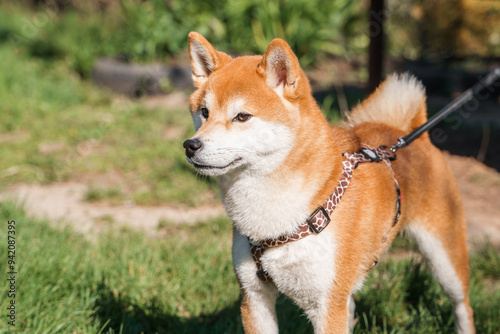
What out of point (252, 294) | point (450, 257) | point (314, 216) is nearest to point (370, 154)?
point (314, 216)

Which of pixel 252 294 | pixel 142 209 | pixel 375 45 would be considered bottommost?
pixel 142 209

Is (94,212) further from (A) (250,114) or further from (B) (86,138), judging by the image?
(A) (250,114)

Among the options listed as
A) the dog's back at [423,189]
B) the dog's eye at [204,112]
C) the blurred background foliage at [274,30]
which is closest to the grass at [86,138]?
the blurred background foliage at [274,30]

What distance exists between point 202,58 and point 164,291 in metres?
1.54

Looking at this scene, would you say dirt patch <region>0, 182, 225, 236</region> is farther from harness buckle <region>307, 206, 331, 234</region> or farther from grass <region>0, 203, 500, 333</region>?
harness buckle <region>307, 206, 331, 234</region>

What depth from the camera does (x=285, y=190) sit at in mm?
2215

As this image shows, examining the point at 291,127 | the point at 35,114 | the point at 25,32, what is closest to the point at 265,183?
the point at 291,127

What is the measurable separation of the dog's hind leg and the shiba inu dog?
1.06 ft

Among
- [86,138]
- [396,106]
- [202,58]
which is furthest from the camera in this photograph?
[86,138]

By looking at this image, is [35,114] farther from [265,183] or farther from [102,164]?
[265,183]

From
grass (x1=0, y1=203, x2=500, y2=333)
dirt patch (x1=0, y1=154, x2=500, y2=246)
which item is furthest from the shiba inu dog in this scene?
dirt patch (x1=0, y1=154, x2=500, y2=246)

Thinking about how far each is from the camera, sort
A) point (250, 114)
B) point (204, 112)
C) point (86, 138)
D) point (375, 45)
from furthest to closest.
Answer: point (86, 138) → point (375, 45) → point (204, 112) → point (250, 114)

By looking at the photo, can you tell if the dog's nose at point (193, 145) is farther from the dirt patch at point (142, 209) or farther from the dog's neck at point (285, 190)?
the dirt patch at point (142, 209)

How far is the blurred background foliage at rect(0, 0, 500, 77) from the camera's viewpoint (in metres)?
8.63
